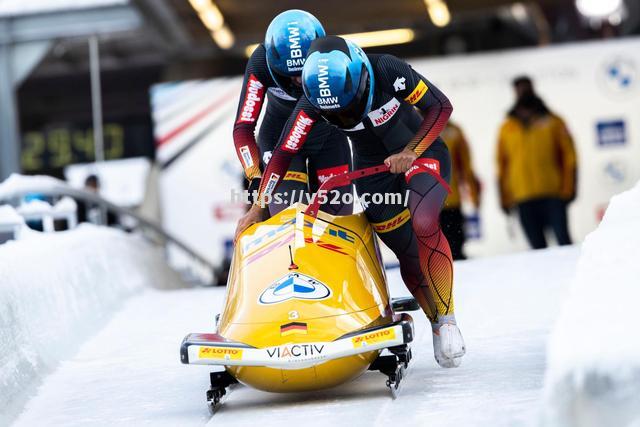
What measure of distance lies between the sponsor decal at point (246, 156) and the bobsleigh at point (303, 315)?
0.46m

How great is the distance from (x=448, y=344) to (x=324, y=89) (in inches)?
38.8

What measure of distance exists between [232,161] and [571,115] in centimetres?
307

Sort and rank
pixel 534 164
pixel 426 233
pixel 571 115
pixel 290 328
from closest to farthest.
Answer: pixel 290 328 → pixel 426 233 → pixel 534 164 → pixel 571 115

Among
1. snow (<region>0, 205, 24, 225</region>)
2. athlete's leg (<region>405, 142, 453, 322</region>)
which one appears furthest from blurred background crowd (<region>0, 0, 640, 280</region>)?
athlete's leg (<region>405, 142, 453, 322</region>)

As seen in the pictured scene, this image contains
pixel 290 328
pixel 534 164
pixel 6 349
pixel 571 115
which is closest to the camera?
pixel 290 328

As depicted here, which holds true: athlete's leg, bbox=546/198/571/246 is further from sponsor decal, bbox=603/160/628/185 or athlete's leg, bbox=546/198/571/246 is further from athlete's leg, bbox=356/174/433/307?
athlete's leg, bbox=356/174/433/307

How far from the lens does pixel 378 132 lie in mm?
4223

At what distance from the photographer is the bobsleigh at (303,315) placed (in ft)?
11.6

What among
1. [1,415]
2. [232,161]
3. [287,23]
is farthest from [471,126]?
[1,415]

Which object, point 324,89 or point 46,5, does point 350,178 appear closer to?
point 324,89

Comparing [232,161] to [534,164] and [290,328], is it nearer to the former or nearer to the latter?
[534,164]

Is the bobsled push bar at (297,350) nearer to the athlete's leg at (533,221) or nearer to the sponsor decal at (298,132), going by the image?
the sponsor decal at (298,132)

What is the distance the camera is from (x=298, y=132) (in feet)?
13.7

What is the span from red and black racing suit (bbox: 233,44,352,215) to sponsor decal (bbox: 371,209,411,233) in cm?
31
